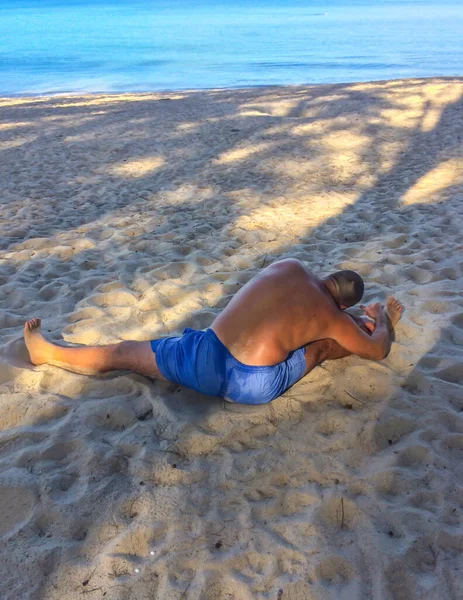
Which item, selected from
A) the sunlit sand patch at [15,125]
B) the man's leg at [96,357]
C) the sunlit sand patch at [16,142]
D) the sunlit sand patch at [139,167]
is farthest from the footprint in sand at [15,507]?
the sunlit sand patch at [15,125]

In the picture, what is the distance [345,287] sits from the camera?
116 inches

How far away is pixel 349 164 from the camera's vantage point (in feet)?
24.2

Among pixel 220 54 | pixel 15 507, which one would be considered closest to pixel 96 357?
pixel 15 507

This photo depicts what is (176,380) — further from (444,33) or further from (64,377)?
(444,33)

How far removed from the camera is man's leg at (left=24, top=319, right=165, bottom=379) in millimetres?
3066

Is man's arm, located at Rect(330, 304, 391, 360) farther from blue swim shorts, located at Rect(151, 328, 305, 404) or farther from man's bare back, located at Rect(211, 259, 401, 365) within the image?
blue swim shorts, located at Rect(151, 328, 305, 404)

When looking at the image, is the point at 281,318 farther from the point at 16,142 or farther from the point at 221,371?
the point at 16,142

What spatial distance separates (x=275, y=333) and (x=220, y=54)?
27706 millimetres

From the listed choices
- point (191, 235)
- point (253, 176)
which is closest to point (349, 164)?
point (253, 176)

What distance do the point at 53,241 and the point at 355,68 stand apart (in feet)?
62.4

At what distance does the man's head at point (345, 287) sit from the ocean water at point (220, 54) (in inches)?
649

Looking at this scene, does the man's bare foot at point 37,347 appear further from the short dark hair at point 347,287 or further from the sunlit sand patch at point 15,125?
the sunlit sand patch at point 15,125

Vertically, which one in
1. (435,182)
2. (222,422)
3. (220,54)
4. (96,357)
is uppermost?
(96,357)

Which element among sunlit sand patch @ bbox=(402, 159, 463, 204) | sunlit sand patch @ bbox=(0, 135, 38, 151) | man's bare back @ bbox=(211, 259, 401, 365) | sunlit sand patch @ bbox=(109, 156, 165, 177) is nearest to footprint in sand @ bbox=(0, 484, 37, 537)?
man's bare back @ bbox=(211, 259, 401, 365)
